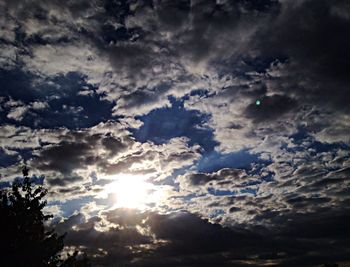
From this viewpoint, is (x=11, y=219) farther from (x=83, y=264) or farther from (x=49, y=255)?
(x=83, y=264)

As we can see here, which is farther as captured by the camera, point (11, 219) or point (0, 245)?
point (11, 219)

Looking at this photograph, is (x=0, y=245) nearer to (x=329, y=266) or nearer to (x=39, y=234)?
(x=39, y=234)

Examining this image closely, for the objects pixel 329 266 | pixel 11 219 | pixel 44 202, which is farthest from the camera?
pixel 329 266

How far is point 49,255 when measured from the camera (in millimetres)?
22750

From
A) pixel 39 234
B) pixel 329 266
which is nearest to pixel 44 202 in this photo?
pixel 39 234

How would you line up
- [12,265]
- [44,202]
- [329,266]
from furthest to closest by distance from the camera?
[329,266] → [44,202] → [12,265]

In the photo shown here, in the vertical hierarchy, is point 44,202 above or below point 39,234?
above

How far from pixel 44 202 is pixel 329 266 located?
54.4 meters

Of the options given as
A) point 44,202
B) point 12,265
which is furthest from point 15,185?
point 12,265

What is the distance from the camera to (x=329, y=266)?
62.3 meters

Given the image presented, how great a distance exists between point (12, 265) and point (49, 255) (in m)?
2.88

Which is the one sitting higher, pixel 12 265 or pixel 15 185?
pixel 15 185

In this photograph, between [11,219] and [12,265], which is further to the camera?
[11,219]

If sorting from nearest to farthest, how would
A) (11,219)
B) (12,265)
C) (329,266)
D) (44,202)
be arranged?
1. (12,265)
2. (11,219)
3. (44,202)
4. (329,266)
